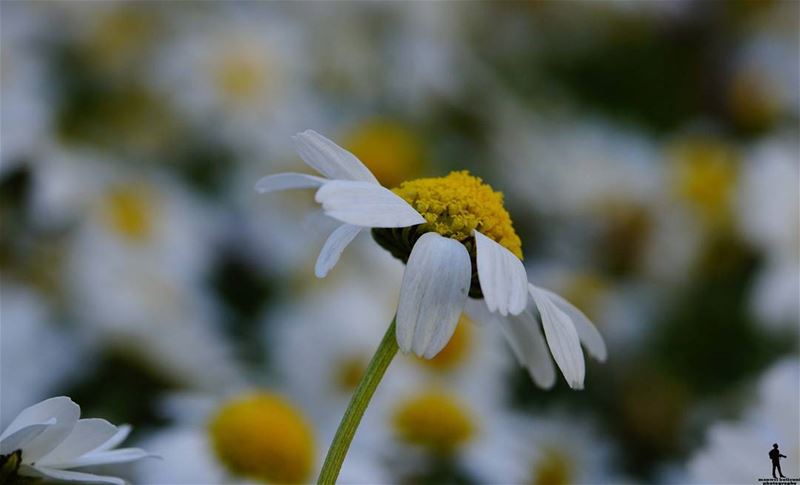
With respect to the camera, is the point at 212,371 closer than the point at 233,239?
Yes

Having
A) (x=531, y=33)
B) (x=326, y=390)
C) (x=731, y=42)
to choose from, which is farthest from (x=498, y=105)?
(x=326, y=390)

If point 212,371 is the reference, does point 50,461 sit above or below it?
below

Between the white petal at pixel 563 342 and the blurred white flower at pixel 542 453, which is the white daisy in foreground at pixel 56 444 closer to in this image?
the white petal at pixel 563 342

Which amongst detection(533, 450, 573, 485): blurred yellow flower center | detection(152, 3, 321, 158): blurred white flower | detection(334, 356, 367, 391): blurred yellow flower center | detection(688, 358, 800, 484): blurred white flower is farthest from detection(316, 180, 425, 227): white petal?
detection(152, 3, 321, 158): blurred white flower

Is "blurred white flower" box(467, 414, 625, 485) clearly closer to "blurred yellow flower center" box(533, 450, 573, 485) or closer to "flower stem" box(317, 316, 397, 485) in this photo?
"blurred yellow flower center" box(533, 450, 573, 485)

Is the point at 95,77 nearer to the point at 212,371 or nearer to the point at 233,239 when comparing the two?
the point at 233,239

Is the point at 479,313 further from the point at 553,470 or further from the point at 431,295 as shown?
the point at 553,470
